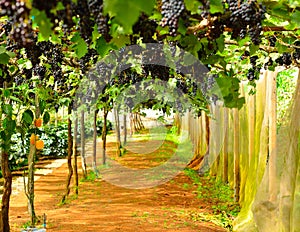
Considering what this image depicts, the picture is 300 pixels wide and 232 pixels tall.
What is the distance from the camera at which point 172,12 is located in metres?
1.69

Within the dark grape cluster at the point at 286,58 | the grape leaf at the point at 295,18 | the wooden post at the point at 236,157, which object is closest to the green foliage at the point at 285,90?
the wooden post at the point at 236,157

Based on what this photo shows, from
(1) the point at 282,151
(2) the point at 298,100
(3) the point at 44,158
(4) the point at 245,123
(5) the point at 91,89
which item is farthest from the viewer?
(3) the point at 44,158

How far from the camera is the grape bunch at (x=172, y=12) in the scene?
1646 mm

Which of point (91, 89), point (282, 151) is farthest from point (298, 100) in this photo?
point (91, 89)

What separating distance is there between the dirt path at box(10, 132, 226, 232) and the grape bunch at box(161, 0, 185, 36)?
5185 millimetres

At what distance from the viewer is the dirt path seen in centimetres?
689

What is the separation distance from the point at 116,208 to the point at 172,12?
6993 millimetres

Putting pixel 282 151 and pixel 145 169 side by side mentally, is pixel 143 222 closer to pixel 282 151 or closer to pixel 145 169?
pixel 282 151

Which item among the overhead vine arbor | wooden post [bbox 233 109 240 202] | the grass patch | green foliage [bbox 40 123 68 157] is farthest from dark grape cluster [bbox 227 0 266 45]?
green foliage [bbox 40 123 68 157]

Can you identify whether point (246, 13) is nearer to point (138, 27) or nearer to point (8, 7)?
point (138, 27)

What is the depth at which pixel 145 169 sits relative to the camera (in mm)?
15164

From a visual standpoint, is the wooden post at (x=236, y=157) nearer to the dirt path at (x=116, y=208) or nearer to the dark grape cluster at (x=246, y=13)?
the dirt path at (x=116, y=208)

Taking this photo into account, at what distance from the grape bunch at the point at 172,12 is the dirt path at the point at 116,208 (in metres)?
5.18

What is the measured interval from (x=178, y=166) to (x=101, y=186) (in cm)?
531
